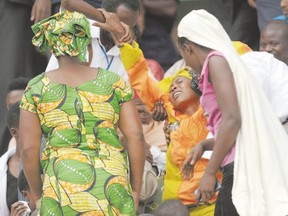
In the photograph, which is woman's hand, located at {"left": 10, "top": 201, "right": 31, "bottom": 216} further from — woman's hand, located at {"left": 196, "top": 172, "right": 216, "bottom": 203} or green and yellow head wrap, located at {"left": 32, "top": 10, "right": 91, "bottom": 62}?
woman's hand, located at {"left": 196, "top": 172, "right": 216, "bottom": 203}

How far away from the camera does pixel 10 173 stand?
25.9 feet

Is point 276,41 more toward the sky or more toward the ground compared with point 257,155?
more toward the sky

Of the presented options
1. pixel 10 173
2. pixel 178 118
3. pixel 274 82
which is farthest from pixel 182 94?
pixel 10 173

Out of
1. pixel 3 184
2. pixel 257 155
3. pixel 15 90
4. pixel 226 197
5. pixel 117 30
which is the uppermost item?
pixel 117 30

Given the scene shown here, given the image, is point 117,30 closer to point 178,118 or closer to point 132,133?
point 178,118

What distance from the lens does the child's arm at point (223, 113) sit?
18.7ft

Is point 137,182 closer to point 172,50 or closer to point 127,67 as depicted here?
point 127,67

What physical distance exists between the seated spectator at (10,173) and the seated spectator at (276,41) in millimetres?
1870

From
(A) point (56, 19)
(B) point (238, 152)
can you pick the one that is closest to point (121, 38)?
(A) point (56, 19)

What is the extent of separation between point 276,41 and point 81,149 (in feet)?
7.51

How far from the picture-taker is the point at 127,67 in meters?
7.41

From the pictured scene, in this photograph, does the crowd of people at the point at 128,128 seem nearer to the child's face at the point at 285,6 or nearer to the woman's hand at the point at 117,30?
the woman's hand at the point at 117,30

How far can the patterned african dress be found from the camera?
5.70 m

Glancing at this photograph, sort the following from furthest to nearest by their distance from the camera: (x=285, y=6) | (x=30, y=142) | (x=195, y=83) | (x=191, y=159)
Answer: (x=285, y=6)
(x=195, y=83)
(x=191, y=159)
(x=30, y=142)
